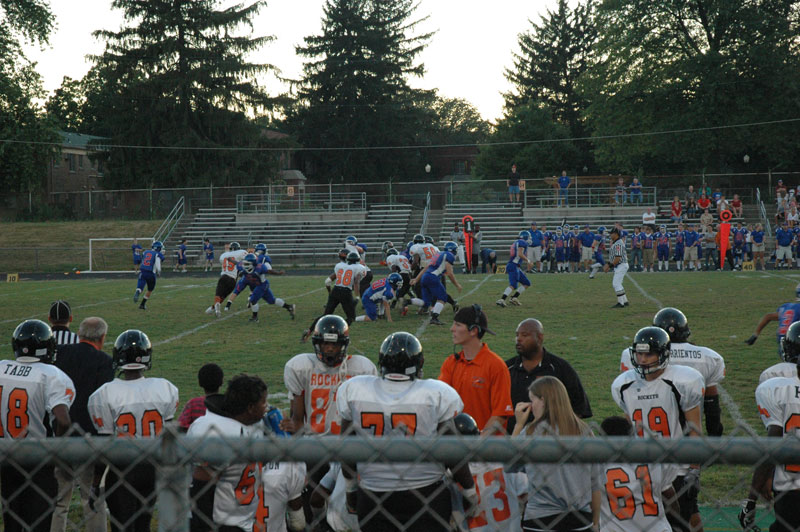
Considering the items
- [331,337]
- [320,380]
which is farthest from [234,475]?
[320,380]

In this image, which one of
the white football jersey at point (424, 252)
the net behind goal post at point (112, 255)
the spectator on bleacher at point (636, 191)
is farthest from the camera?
the spectator on bleacher at point (636, 191)

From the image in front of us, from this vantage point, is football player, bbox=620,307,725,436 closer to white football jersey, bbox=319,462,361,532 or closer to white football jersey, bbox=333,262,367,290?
white football jersey, bbox=319,462,361,532

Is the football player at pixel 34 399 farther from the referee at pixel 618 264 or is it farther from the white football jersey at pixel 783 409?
the referee at pixel 618 264

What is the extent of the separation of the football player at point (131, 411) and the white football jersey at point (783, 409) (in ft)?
11.5

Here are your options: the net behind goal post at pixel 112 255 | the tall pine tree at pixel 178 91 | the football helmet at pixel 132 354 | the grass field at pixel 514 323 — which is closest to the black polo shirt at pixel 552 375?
the grass field at pixel 514 323

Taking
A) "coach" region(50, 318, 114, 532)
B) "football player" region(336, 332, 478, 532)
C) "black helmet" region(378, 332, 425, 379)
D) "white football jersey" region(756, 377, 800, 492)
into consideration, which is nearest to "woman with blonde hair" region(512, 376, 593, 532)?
"football player" region(336, 332, 478, 532)

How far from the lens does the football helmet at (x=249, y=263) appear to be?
631 inches

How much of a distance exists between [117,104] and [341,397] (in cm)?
4976

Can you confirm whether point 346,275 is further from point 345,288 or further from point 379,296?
point 379,296

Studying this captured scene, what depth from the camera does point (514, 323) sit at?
1471 centimetres

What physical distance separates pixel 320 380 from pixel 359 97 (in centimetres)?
5367

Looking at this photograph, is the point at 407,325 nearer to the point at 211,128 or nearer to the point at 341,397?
the point at 341,397

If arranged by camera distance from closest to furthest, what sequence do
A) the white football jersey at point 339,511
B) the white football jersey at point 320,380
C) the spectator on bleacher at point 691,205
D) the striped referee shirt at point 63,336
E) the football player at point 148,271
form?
the white football jersey at point 339,511, the white football jersey at point 320,380, the striped referee shirt at point 63,336, the football player at point 148,271, the spectator on bleacher at point 691,205

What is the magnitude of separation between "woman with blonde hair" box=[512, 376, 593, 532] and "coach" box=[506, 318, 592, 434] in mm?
1217
